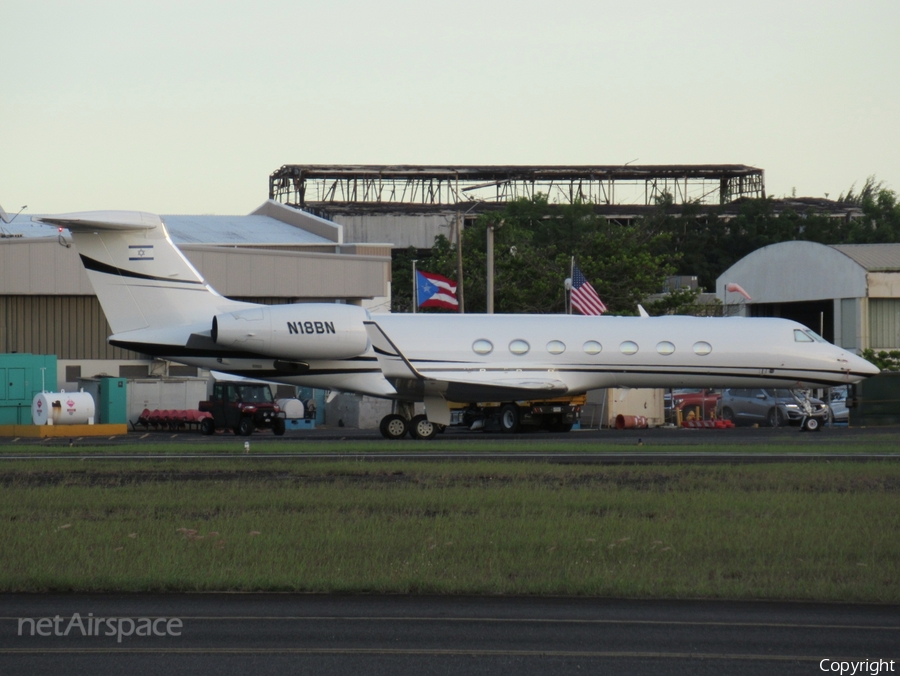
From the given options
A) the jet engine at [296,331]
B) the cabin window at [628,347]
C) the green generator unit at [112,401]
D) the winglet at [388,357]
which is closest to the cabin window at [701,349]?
the cabin window at [628,347]

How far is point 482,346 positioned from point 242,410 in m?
9.26

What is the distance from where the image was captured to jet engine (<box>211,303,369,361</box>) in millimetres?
27766

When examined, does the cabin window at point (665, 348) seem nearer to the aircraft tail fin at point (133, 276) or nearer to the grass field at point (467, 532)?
the aircraft tail fin at point (133, 276)

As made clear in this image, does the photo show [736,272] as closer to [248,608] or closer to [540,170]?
[540,170]

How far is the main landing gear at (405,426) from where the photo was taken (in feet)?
93.8

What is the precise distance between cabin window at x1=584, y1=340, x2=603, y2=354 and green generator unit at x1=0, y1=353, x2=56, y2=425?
18246 mm

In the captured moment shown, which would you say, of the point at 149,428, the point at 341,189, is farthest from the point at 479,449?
the point at 341,189

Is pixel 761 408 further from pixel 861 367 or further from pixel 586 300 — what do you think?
pixel 586 300

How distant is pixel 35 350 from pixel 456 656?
145ft

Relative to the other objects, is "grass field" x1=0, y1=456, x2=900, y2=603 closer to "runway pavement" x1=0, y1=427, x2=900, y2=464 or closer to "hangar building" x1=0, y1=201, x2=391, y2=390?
"runway pavement" x1=0, y1=427, x2=900, y2=464

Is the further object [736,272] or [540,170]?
[540,170]

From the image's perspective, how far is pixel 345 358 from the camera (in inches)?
1139

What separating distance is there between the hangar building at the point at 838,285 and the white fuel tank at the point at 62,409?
34599 mm

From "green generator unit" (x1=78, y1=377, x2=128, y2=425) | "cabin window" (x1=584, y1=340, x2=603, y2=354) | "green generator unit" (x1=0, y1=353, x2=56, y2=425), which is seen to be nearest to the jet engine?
"cabin window" (x1=584, y1=340, x2=603, y2=354)
